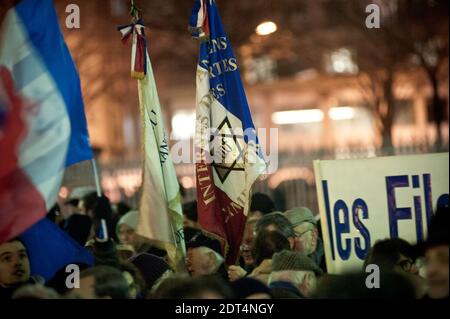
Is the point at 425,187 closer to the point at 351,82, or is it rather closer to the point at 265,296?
the point at 265,296

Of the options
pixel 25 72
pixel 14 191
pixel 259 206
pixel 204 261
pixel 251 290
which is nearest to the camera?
pixel 251 290

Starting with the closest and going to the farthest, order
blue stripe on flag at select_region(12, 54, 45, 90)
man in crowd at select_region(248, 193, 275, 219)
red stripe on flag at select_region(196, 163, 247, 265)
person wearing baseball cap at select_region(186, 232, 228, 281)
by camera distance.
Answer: blue stripe on flag at select_region(12, 54, 45, 90) < person wearing baseball cap at select_region(186, 232, 228, 281) < red stripe on flag at select_region(196, 163, 247, 265) < man in crowd at select_region(248, 193, 275, 219)

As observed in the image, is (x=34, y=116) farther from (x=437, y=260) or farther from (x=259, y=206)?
(x=259, y=206)

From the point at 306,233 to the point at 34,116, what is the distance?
85.4 inches

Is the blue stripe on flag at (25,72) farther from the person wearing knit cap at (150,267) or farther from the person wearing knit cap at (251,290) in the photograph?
the person wearing knit cap at (251,290)

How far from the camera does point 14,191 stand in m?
4.31

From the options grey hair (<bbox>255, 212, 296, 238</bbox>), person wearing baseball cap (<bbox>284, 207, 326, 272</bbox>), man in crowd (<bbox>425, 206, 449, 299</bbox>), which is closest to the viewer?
man in crowd (<bbox>425, 206, 449, 299</bbox>)

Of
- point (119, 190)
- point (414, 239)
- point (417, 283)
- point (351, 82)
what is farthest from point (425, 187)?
point (351, 82)

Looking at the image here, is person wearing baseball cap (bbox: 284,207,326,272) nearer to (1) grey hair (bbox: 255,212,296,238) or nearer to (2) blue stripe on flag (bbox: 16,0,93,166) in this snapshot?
(1) grey hair (bbox: 255,212,296,238)

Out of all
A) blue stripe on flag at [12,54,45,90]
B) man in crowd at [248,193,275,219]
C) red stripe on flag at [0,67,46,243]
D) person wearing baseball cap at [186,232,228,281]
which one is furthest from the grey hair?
blue stripe on flag at [12,54,45,90]

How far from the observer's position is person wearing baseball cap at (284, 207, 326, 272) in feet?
17.5

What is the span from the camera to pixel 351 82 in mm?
24188

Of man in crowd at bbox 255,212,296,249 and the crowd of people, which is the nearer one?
the crowd of people

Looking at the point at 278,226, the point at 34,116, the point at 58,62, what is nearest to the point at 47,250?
the point at 34,116
